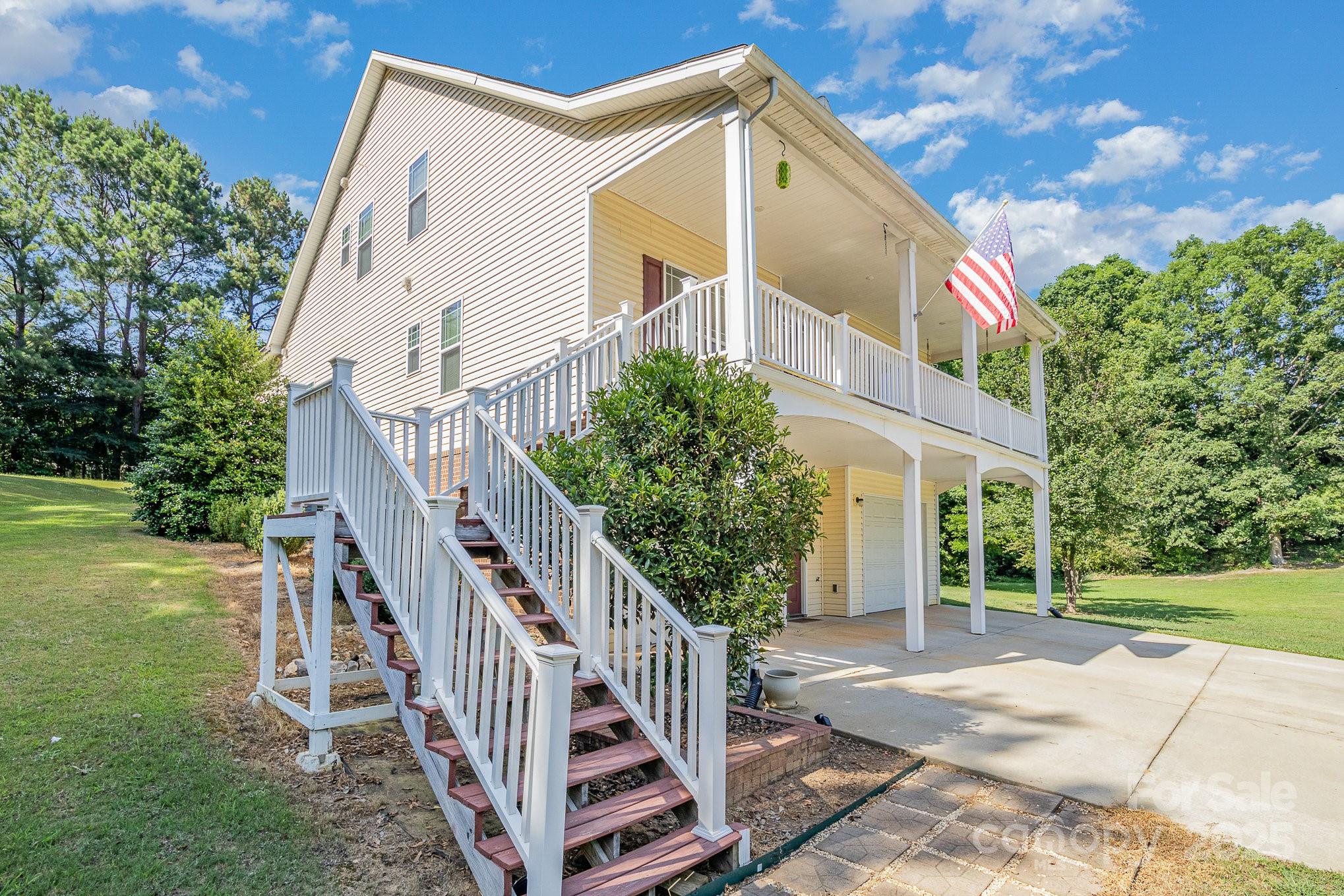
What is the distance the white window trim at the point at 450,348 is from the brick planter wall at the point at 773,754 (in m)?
Result: 7.18

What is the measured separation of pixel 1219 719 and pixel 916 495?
4.01m

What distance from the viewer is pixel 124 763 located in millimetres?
3857

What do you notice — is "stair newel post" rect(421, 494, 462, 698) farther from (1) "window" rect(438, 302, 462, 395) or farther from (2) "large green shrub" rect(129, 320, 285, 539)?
(2) "large green shrub" rect(129, 320, 285, 539)

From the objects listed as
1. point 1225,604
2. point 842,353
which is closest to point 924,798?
point 842,353

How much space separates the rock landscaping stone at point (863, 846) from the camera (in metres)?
3.49

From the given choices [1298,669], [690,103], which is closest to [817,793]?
[690,103]

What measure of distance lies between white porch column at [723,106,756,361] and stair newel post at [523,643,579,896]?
434 cm

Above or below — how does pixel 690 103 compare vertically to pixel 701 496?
above

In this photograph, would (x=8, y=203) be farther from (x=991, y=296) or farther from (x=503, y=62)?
(x=991, y=296)

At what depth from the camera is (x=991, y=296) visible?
8438mm

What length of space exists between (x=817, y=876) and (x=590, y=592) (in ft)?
6.26

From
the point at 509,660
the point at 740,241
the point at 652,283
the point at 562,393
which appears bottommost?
the point at 509,660

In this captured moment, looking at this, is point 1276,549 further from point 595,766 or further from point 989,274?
point 595,766

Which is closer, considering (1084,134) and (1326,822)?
(1326,822)
